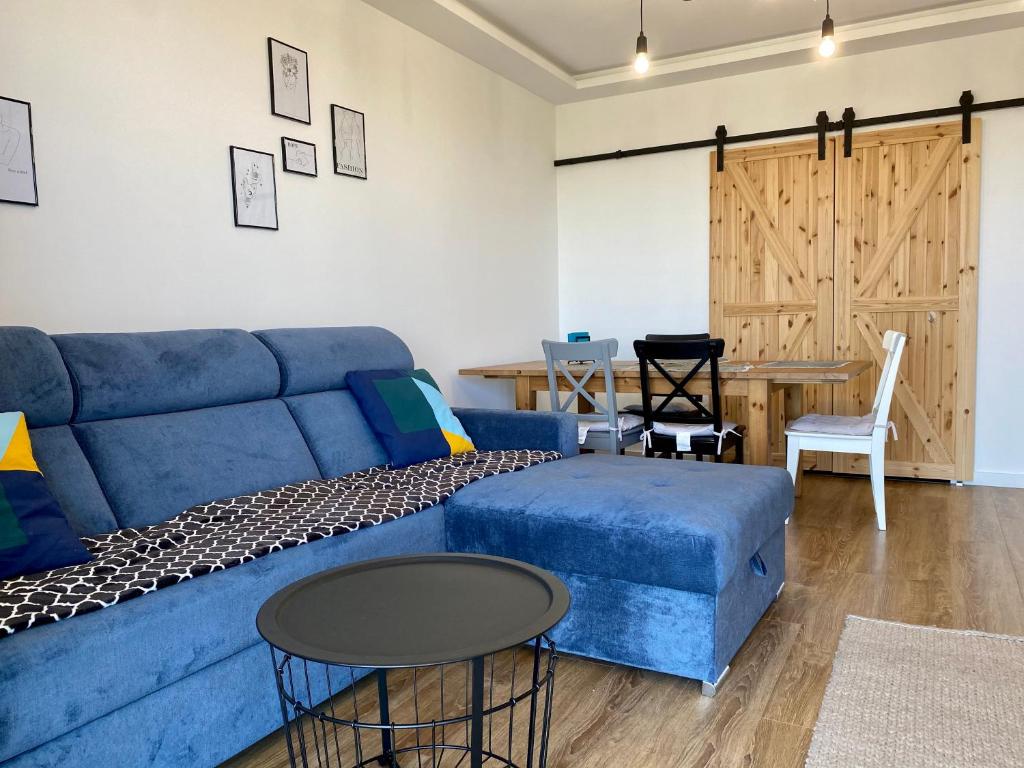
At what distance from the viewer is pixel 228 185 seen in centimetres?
314

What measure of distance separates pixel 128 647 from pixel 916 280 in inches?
182

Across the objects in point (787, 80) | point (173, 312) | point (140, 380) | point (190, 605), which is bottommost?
point (190, 605)

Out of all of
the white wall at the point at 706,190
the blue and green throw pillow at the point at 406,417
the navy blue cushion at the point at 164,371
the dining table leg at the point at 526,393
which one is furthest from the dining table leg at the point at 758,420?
the navy blue cushion at the point at 164,371

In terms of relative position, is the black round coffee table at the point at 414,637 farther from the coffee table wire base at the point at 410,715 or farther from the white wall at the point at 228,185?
the white wall at the point at 228,185

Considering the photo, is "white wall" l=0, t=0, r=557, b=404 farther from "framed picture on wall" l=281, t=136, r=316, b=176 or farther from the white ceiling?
the white ceiling

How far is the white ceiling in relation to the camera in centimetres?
413

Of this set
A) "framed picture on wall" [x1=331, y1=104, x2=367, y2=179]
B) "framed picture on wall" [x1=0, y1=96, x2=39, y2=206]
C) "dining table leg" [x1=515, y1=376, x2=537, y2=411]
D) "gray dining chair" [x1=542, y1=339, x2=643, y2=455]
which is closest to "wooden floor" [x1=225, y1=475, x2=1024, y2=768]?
"gray dining chair" [x1=542, y1=339, x2=643, y2=455]

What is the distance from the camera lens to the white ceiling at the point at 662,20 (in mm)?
4129

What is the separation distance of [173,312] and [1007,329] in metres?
4.39

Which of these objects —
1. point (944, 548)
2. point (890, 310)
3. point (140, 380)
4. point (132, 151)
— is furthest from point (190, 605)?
point (890, 310)

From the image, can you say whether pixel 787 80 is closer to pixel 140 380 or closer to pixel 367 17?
pixel 367 17

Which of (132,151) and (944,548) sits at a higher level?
(132,151)

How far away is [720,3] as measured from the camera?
4113mm

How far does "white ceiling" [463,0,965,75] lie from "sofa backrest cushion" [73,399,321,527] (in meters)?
2.55
